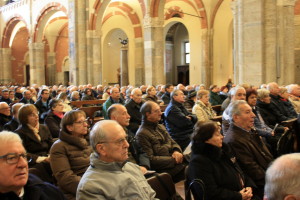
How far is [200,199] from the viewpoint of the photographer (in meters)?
2.99

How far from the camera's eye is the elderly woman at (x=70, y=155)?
11.3 ft

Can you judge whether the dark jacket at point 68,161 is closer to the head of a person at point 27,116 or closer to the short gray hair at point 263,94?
the head of a person at point 27,116

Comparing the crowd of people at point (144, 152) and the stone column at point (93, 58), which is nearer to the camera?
the crowd of people at point (144, 152)

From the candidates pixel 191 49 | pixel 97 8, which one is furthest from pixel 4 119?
pixel 191 49

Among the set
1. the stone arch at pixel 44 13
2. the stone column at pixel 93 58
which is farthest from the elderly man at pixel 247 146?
the stone arch at pixel 44 13

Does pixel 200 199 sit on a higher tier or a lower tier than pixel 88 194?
lower

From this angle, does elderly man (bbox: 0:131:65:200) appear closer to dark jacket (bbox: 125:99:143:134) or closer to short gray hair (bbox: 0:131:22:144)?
short gray hair (bbox: 0:131:22:144)

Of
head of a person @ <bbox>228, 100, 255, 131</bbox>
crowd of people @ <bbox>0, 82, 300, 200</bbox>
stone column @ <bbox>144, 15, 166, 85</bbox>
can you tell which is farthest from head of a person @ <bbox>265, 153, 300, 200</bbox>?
stone column @ <bbox>144, 15, 166, 85</bbox>

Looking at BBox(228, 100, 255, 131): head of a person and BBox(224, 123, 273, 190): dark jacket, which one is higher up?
BBox(228, 100, 255, 131): head of a person

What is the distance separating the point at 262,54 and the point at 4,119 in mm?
7067

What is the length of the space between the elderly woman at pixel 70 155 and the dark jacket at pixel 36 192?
3.61 ft

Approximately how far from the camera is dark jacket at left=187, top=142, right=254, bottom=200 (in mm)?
3051

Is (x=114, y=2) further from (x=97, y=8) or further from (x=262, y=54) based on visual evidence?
(x=262, y=54)

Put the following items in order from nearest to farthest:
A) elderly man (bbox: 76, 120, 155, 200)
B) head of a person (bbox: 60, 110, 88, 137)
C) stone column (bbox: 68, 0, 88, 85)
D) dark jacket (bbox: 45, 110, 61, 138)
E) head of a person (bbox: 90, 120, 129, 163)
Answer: elderly man (bbox: 76, 120, 155, 200) → head of a person (bbox: 90, 120, 129, 163) → head of a person (bbox: 60, 110, 88, 137) → dark jacket (bbox: 45, 110, 61, 138) → stone column (bbox: 68, 0, 88, 85)
